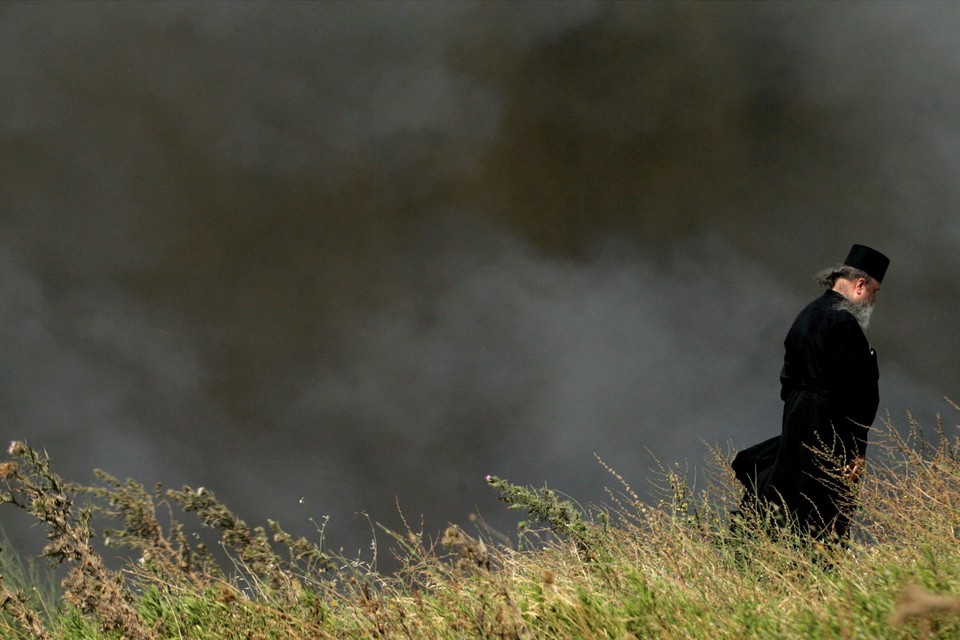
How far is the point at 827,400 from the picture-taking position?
5773 millimetres

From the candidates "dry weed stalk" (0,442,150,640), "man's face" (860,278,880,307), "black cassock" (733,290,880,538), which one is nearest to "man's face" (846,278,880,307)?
"man's face" (860,278,880,307)

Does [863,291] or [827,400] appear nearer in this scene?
[827,400]

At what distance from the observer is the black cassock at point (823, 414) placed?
574 cm

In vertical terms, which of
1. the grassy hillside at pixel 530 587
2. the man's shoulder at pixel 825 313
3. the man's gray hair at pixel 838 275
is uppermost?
the man's gray hair at pixel 838 275

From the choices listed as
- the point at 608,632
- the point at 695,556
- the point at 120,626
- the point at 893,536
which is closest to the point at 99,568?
the point at 120,626

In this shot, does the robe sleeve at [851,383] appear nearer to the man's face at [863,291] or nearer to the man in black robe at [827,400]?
the man in black robe at [827,400]

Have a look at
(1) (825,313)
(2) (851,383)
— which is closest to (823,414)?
(2) (851,383)

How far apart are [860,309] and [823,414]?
66cm

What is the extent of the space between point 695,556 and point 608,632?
0.62 m

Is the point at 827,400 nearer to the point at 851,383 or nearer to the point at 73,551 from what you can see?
the point at 851,383

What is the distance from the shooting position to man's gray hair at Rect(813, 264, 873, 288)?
5.95m

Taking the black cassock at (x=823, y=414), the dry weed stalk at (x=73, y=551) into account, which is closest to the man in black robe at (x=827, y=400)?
the black cassock at (x=823, y=414)

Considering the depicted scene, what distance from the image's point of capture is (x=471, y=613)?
3.44m

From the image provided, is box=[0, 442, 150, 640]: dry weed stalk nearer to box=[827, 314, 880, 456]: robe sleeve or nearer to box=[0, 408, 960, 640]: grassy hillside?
box=[0, 408, 960, 640]: grassy hillside
